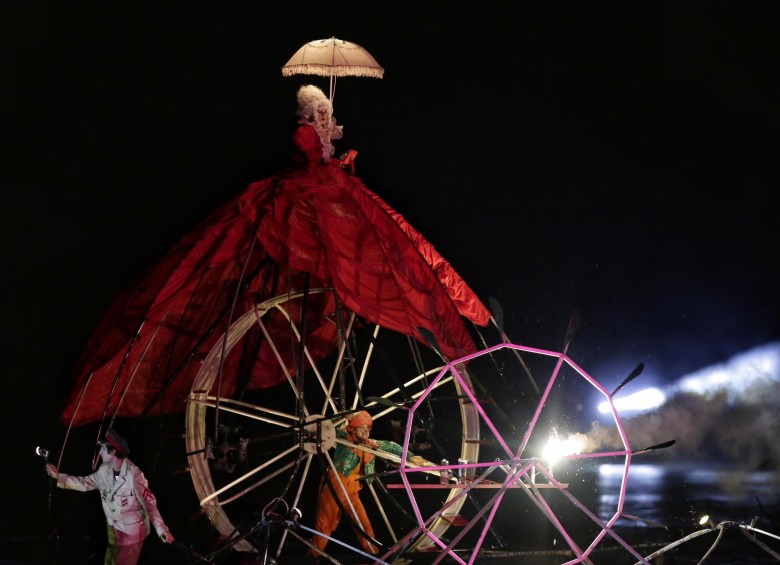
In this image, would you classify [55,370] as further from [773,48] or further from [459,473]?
[773,48]

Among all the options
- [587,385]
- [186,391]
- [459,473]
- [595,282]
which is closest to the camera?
[459,473]

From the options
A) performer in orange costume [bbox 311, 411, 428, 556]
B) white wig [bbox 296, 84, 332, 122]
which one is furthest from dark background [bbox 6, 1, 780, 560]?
performer in orange costume [bbox 311, 411, 428, 556]

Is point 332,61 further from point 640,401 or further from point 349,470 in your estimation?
point 640,401

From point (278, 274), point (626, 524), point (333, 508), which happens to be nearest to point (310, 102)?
point (278, 274)

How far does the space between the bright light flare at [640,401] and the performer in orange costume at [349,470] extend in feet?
5.81

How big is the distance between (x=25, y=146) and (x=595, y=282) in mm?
3262

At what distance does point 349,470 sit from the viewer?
585cm

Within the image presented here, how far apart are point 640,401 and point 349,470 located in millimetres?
2180

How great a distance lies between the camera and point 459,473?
5.39 meters

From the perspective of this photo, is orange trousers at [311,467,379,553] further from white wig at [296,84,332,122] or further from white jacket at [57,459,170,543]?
white wig at [296,84,332,122]

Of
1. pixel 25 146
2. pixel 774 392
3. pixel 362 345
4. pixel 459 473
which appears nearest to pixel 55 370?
pixel 25 146

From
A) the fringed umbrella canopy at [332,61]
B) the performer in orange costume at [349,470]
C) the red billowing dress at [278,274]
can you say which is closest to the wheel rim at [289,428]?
the performer in orange costume at [349,470]

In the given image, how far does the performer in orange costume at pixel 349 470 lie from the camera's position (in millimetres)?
5797

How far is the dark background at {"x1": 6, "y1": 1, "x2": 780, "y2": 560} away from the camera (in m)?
6.27
